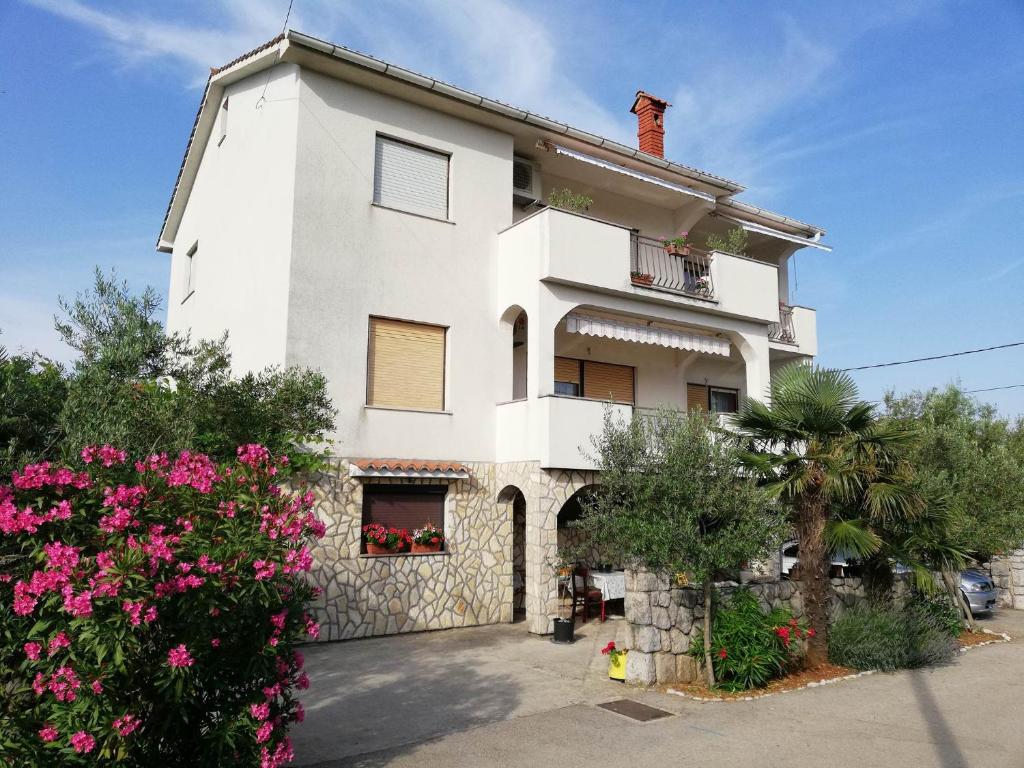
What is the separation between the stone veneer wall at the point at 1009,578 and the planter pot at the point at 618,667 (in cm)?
1472

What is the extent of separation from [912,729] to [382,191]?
39.1ft

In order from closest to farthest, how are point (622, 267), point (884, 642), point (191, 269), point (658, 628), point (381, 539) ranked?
point (658, 628), point (884, 642), point (381, 539), point (622, 267), point (191, 269)

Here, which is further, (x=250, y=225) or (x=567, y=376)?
(x=567, y=376)

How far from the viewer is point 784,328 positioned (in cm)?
1964

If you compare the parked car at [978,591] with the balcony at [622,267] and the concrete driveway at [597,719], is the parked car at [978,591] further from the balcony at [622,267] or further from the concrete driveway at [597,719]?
the balcony at [622,267]

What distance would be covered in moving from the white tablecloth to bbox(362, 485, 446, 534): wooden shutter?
323 centimetres

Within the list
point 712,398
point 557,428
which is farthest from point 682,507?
point 712,398

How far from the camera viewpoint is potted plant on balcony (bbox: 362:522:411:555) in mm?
13312

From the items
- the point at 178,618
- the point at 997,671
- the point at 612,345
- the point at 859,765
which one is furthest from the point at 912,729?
the point at 612,345

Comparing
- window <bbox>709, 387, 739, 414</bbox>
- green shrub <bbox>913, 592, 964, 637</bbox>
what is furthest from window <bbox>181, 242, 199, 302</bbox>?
green shrub <bbox>913, 592, 964, 637</bbox>

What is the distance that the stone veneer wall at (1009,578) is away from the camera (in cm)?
1989

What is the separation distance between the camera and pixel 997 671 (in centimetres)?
1153

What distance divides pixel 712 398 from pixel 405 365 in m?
9.34

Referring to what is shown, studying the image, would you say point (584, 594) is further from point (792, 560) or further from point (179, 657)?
point (179, 657)
